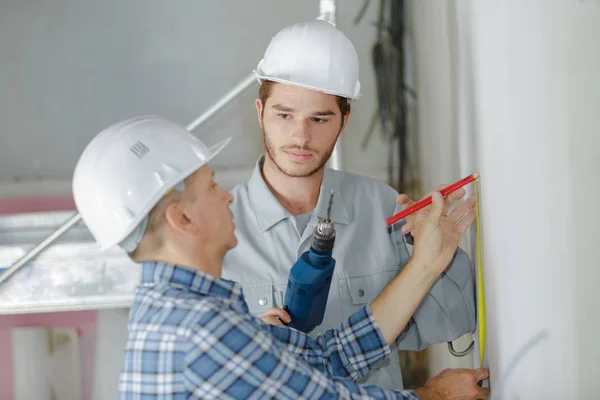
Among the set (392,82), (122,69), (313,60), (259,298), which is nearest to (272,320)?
(259,298)

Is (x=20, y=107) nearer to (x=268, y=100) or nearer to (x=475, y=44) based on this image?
(x=268, y=100)

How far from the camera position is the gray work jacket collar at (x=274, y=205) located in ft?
4.89

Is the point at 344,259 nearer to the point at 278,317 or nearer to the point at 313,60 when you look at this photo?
the point at 278,317

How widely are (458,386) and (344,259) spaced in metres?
0.35

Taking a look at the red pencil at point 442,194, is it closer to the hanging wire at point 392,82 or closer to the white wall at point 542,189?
the white wall at point 542,189

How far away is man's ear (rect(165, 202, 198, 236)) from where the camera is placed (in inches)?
40.4

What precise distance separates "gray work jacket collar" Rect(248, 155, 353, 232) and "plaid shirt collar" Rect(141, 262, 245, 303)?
490mm

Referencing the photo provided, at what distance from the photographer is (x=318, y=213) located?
1.50 metres

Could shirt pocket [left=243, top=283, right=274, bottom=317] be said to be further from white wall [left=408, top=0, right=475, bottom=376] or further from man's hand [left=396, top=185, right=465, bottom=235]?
white wall [left=408, top=0, right=475, bottom=376]

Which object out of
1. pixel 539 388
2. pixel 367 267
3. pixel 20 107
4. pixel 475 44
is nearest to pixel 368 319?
A: pixel 367 267

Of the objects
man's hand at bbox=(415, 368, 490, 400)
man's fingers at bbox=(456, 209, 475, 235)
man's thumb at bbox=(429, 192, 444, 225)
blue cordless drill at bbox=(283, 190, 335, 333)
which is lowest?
man's hand at bbox=(415, 368, 490, 400)

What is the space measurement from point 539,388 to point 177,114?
259 centimetres

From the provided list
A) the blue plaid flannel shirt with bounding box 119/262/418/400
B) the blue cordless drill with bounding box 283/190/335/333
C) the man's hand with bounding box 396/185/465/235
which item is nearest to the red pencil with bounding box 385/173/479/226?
the man's hand with bounding box 396/185/465/235

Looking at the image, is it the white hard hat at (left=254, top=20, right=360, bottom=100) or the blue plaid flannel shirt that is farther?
the white hard hat at (left=254, top=20, right=360, bottom=100)
